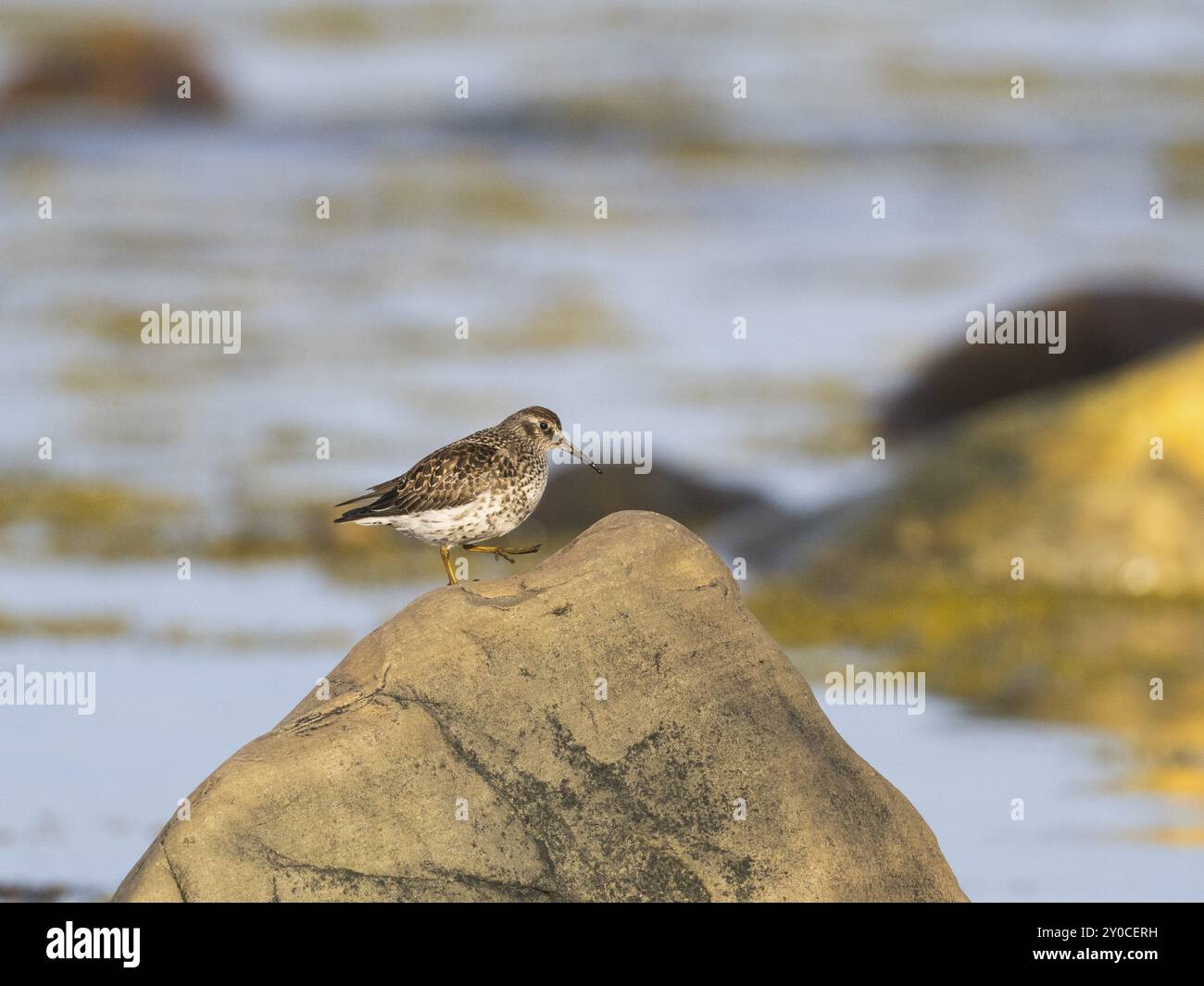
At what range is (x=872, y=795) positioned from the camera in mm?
8828

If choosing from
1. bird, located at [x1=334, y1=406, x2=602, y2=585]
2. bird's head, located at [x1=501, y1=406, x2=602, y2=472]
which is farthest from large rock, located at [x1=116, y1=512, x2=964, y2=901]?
bird's head, located at [x1=501, y1=406, x2=602, y2=472]

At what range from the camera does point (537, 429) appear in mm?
10070

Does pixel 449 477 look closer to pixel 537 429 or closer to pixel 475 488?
pixel 475 488

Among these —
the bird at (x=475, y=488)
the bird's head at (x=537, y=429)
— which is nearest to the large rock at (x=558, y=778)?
the bird at (x=475, y=488)

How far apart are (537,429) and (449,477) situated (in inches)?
21.0

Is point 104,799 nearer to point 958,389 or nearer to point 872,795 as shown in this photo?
point 872,795

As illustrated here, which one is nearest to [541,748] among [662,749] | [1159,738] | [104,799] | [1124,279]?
[662,749]

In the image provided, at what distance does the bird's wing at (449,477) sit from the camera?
973 centimetres

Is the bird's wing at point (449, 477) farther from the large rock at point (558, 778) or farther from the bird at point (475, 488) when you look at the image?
the large rock at point (558, 778)

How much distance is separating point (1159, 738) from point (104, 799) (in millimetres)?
5921

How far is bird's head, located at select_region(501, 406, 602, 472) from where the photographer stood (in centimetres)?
1004

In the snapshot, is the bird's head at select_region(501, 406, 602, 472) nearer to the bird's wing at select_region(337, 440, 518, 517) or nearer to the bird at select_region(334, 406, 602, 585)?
the bird at select_region(334, 406, 602, 585)

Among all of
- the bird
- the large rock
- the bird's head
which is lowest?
the large rock

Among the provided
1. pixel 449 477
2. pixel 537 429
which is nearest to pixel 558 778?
pixel 449 477
